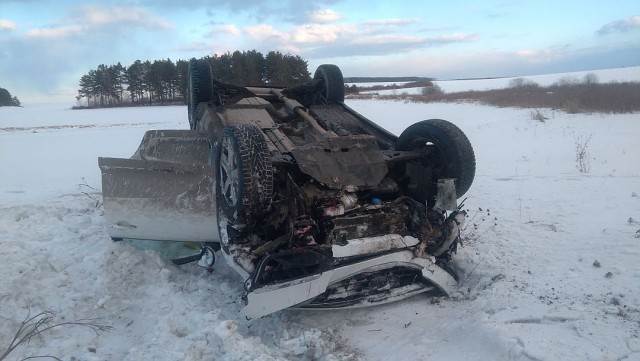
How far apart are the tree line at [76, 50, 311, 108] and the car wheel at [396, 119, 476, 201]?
48.2 ft

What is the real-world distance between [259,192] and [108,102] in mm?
62448

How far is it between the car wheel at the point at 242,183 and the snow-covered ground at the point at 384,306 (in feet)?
2.41

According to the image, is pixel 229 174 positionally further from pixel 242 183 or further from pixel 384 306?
pixel 384 306

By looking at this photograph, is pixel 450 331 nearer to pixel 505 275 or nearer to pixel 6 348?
pixel 505 275

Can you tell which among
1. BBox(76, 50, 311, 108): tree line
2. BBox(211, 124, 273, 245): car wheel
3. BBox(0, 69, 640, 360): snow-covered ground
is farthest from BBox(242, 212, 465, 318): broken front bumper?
BBox(76, 50, 311, 108): tree line

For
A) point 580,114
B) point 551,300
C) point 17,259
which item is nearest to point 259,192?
point 551,300

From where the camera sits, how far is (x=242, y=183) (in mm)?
3592

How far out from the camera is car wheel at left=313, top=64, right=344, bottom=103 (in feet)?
22.6

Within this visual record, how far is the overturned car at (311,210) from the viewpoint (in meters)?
3.59

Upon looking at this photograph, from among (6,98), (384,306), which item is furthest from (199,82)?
(6,98)

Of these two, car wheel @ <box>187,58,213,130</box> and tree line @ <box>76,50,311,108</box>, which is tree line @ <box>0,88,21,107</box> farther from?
car wheel @ <box>187,58,213,130</box>

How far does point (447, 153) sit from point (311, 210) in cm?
156

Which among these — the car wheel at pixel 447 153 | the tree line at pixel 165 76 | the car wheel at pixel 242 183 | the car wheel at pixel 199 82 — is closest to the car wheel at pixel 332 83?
the car wheel at pixel 199 82

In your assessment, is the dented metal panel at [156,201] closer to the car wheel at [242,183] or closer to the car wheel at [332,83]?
the car wheel at [242,183]
